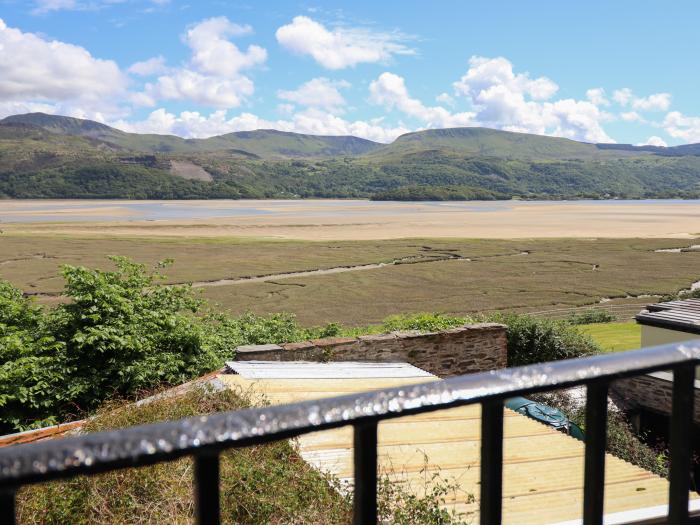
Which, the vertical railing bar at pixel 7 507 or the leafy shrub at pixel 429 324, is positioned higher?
the vertical railing bar at pixel 7 507

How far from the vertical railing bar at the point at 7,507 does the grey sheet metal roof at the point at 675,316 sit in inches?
676

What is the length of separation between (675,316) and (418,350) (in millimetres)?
7516

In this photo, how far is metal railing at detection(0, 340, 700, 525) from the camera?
97cm

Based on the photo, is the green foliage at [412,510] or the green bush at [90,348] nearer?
the green foliage at [412,510]

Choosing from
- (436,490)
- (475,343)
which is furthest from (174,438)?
(475,343)

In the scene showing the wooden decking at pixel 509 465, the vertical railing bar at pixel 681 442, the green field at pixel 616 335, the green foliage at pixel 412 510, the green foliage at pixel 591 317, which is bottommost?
the green foliage at pixel 591 317

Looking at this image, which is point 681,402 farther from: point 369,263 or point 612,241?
point 612,241

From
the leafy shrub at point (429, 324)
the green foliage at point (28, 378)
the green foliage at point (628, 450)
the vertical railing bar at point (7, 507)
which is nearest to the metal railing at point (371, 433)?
the vertical railing bar at point (7, 507)

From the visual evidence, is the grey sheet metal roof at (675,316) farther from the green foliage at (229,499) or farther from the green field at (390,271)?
the green field at (390,271)

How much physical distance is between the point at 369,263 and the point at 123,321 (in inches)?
2044

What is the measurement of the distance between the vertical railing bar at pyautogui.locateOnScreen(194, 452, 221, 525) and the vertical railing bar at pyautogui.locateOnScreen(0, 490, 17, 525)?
282 millimetres

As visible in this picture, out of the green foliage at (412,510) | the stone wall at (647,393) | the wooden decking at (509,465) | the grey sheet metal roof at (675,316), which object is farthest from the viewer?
the grey sheet metal roof at (675,316)

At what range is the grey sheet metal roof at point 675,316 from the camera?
16328 millimetres

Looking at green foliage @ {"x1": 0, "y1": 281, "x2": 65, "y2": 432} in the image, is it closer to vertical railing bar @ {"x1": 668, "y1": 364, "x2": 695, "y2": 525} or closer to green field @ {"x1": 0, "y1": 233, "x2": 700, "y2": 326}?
vertical railing bar @ {"x1": 668, "y1": 364, "x2": 695, "y2": 525}
